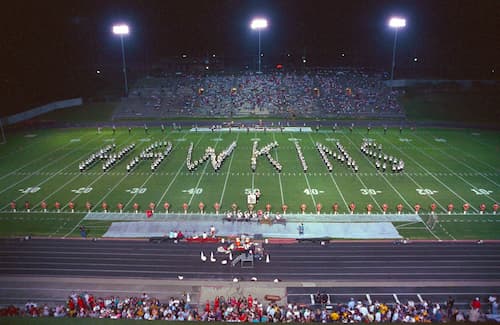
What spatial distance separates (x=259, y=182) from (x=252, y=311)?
12.8m

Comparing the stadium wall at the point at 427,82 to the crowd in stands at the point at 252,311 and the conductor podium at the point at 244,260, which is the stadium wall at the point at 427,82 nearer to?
the conductor podium at the point at 244,260

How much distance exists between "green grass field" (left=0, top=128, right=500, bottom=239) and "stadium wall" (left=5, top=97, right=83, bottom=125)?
303 inches

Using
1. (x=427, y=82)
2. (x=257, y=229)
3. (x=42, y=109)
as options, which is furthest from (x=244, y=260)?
(x=427, y=82)

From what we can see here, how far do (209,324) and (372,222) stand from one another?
10841mm

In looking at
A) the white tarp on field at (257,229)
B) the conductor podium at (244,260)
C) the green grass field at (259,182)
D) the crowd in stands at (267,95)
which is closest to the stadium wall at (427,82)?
the crowd in stands at (267,95)

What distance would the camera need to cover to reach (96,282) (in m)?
13.9

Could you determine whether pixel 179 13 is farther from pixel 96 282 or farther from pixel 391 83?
pixel 96 282

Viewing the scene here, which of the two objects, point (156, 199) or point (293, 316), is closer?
point (293, 316)

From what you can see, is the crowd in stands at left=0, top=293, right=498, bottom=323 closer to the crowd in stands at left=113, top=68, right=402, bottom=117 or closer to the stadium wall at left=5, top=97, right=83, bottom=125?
the stadium wall at left=5, top=97, right=83, bottom=125

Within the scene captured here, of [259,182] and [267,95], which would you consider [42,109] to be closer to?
[267,95]

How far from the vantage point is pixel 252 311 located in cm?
1158

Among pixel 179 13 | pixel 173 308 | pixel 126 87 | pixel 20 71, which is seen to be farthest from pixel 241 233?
pixel 179 13

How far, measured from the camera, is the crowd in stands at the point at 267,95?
4719cm

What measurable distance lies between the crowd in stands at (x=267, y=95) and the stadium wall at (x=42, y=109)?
6337 mm
